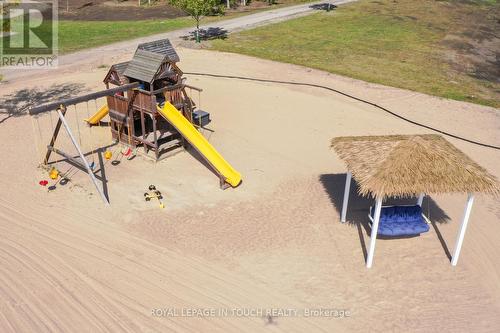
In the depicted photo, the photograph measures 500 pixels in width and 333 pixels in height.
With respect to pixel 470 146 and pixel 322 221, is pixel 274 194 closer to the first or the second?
pixel 322 221

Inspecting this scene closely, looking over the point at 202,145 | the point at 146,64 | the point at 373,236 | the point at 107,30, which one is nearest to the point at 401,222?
the point at 373,236

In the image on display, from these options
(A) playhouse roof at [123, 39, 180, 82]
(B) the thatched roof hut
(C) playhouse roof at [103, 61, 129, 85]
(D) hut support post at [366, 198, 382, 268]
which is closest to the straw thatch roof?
(B) the thatched roof hut

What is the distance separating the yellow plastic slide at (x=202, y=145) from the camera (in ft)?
57.6

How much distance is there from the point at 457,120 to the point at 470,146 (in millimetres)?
3210

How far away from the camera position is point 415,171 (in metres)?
12.8

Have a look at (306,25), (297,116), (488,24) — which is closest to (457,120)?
(297,116)

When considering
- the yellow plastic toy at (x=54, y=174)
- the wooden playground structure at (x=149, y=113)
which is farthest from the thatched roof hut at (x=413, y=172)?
the yellow plastic toy at (x=54, y=174)

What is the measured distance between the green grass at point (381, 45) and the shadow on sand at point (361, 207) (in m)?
13.3

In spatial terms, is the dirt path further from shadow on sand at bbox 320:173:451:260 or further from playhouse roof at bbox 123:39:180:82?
shadow on sand at bbox 320:173:451:260

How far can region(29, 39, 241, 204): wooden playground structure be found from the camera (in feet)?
59.1

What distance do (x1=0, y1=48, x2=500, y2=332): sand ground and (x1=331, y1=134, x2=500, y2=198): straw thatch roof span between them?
274 cm

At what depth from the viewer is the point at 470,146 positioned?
2148 centimetres

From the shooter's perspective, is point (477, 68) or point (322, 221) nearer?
point (322, 221)

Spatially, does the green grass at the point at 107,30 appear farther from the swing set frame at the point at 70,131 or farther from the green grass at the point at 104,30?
the swing set frame at the point at 70,131
